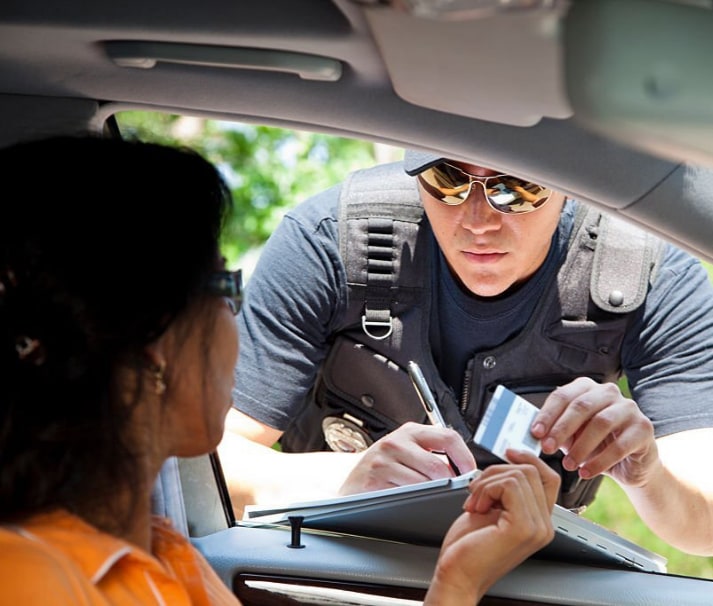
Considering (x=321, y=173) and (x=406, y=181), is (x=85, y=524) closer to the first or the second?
(x=406, y=181)

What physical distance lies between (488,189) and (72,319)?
1.13m

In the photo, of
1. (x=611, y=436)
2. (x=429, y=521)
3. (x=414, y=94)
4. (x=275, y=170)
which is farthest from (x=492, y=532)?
(x=275, y=170)

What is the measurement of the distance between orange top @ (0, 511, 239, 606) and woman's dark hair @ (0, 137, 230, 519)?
4cm

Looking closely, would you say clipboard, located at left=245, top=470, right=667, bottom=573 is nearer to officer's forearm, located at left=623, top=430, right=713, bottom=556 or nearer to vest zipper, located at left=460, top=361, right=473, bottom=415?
officer's forearm, located at left=623, top=430, right=713, bottom=556

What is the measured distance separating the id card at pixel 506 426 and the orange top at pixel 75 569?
0.50m

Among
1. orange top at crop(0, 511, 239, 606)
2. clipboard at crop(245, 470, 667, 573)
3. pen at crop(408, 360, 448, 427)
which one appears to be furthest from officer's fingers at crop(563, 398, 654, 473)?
orange top at crop(0, 511, 239, 606)

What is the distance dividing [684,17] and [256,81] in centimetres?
56

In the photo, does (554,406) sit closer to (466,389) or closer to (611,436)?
(611,436)

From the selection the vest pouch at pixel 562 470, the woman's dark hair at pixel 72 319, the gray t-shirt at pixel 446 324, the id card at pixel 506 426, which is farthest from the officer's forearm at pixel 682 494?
the woman's dark hair at pixel 72 319

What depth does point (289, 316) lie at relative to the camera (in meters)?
2.49

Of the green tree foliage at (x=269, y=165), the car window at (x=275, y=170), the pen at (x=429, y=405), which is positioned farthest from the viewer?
the green tree foliage at (x=269, y=165)

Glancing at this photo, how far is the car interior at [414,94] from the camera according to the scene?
1.09 metres

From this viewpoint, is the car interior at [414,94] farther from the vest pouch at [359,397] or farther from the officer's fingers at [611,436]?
the vest pouch at [359,397]

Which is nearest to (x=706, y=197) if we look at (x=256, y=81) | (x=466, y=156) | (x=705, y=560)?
(x=466, y=156)
